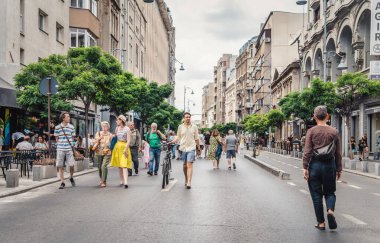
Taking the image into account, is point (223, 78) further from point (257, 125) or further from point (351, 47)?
point (351, 47)

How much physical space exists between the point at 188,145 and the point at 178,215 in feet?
16.0

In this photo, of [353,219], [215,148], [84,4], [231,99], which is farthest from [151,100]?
[231,99]

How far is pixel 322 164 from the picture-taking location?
25.2 ft

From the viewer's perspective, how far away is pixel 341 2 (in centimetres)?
4156

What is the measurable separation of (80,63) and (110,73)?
156 cm

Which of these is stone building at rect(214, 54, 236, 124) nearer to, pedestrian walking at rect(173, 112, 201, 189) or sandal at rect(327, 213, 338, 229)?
pedestrian walking at rect(173, 112, 201, 189)

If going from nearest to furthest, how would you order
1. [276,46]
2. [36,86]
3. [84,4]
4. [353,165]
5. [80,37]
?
[36,86]
[353,165]
[80,37]
[84,4]
[276,46]

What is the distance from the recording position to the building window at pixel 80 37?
37.3 meters

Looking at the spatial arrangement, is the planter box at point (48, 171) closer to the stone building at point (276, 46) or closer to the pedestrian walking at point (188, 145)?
the pedestrian walking at point (188, 145)

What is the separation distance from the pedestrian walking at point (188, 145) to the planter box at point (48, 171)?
472 cm

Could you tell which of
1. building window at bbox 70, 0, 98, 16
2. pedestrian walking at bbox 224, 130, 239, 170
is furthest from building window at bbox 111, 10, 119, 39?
pedestrian walking at bbox 224, 130, 239, 170

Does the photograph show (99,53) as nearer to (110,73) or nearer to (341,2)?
(110,73)

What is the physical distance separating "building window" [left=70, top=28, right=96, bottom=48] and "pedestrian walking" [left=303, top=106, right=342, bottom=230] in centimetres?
3139

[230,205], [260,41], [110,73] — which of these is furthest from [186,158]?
[260,41]
